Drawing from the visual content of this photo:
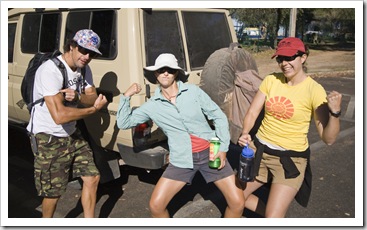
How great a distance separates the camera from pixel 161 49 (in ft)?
12.2

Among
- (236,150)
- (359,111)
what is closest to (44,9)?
(236,150)

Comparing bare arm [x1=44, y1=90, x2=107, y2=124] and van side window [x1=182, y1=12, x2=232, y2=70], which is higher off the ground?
van side window [x1=182, y1=12, x2=232, y2=70]

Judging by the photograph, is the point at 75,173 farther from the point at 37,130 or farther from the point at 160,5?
the point at 160,5

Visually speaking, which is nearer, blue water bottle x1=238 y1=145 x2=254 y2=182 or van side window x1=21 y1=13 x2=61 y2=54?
blue water bottle x1=238 y1=145 x2=254 y2=182

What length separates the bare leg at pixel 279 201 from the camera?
8.92 ft

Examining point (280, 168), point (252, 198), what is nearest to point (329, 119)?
point (280, 168)

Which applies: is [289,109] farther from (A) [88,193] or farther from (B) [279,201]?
(A) [88,193]

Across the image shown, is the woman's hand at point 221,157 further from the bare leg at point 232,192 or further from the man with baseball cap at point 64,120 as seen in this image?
the man with baseball cap at point 64,120

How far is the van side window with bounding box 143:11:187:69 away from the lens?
3576mm

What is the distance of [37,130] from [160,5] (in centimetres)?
188

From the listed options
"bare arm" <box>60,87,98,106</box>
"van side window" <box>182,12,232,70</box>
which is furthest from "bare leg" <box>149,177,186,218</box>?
"van side window" <box>182,12,232,70</box>

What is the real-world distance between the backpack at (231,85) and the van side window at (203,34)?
1.66 ft

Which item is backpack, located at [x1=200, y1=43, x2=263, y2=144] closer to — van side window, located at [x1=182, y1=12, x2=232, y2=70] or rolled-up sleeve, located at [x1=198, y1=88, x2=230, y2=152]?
van side window, located at [x1=182, y1=12, x2=232, y2=70]

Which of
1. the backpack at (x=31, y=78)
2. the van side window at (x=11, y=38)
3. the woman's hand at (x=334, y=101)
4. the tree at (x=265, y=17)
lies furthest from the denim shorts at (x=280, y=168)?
the tree at (x=265, y=17)
